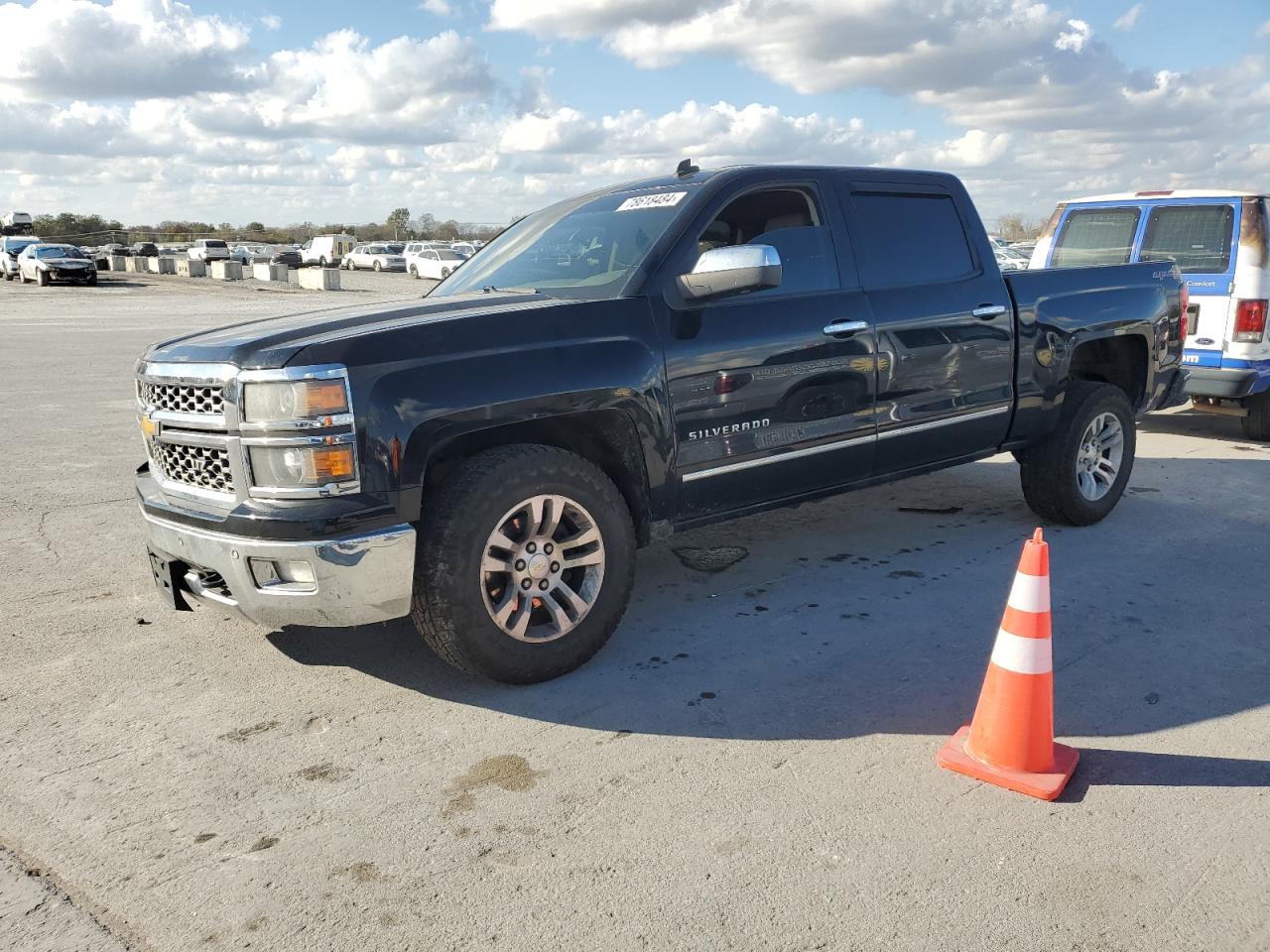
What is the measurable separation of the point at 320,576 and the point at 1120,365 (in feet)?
16.9

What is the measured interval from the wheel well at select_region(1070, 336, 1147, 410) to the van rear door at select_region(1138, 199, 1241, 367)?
2.46 m

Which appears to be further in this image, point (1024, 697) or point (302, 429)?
point (302, 429)

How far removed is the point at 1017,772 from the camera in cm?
322

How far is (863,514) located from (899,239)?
1867 mm

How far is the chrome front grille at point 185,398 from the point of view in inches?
143

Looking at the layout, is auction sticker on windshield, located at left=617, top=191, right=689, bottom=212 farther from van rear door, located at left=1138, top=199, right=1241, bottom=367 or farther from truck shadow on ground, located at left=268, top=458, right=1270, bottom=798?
van rear door, located at left=1138, top=199, right=1241, bottom=367

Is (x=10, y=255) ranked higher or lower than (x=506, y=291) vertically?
higher

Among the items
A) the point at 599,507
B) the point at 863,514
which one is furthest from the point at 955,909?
the point at 863,514

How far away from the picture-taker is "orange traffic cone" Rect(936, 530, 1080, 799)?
10.5 ft

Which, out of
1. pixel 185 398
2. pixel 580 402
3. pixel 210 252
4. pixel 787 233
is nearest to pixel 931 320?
pixel 787 233

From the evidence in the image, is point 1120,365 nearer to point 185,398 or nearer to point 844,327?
point 844,327

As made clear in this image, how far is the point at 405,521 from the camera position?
3.59 m

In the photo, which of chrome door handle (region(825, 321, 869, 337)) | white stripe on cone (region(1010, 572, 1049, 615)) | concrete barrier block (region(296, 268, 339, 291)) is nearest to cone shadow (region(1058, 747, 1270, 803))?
white stripe on cone (region(1010, 572, 1049, 615))

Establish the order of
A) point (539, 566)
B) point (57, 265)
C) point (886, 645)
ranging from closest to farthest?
point (539, 566) < point (886, 645) < point (57, 265)
